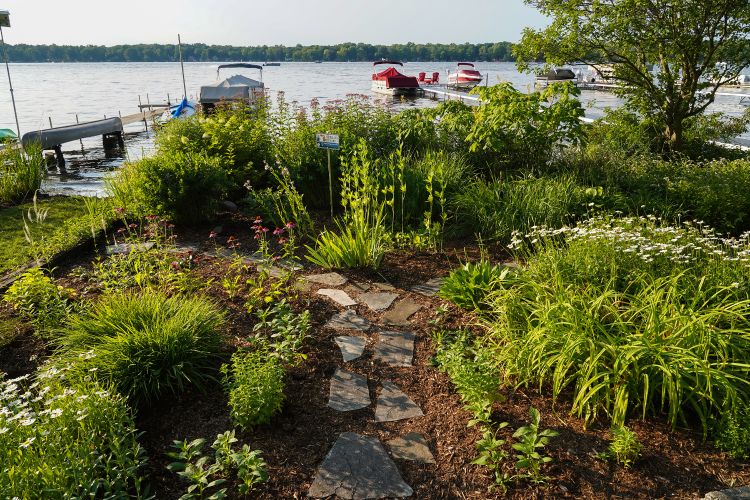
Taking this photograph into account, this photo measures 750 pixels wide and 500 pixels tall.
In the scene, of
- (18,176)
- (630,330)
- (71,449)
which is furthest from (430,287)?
(18,176)

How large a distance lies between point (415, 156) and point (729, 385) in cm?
506

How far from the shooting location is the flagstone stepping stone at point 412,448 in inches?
100

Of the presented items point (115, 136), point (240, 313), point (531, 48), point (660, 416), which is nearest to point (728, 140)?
point (531, 48)

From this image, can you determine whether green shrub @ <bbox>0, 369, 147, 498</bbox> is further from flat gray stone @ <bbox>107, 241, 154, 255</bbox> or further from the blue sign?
the blue sign

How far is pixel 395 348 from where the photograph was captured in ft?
11.5

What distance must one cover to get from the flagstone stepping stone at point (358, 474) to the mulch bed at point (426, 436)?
48 mm

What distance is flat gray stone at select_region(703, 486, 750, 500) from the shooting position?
2.24 m

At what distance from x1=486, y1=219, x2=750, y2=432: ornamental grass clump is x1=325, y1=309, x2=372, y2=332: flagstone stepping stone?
89 cm

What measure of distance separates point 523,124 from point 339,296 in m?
3.84

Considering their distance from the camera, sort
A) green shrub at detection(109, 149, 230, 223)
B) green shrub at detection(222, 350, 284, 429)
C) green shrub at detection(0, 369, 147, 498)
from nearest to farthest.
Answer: green shrub at detection(0, 369, 147, 498) < green shrub at detection(222, 350, 284, 429) < green shrub at detection(109, 149, 230, 223)

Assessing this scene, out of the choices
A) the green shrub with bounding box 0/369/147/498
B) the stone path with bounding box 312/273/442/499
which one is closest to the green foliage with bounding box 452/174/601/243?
the stone path with bounding box 312/273/442/499

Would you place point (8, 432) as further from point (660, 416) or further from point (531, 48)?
point (531, 48)

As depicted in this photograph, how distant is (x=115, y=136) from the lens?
18.2m

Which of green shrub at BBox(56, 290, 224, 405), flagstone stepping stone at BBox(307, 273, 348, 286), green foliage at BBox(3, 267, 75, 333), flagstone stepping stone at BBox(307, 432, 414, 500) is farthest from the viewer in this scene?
flagstone stepping stone at BBox(307, 273, 348, 286)
